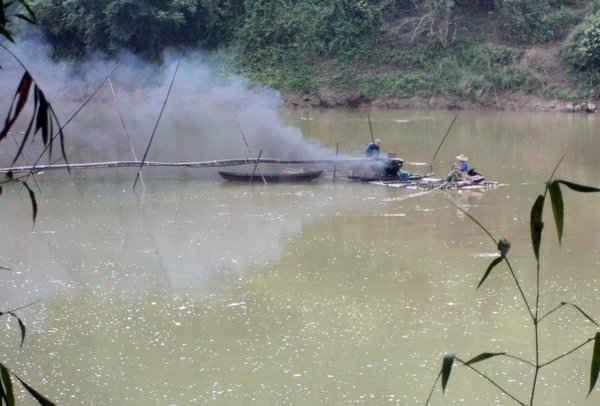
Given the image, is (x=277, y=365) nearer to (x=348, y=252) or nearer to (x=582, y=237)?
(x=348, y=252)

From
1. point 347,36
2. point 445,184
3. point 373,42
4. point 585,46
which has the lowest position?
point 445,184

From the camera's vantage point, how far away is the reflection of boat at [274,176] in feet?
47.5

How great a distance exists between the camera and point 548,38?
2648 cm

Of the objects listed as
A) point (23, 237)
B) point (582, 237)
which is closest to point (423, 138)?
point (582, 237)

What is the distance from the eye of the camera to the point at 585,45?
80.8 feet

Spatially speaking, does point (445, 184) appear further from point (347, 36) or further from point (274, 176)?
point (347, 36)

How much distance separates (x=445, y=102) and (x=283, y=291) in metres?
17.1

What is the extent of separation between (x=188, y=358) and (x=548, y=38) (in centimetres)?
2172

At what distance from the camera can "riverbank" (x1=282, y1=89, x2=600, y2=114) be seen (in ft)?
79.3

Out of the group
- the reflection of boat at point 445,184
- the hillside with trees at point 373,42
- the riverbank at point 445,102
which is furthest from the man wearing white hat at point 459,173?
the hillside with trees at point 373,42

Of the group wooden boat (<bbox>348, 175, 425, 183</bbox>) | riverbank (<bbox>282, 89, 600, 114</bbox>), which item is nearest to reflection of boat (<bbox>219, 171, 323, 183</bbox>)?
wooden boat (<bbox>348, 175, 425, 183</bbox>)

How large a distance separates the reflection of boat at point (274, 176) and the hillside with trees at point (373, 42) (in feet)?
36.5

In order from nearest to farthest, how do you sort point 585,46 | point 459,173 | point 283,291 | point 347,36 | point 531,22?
point 283,291 < point 459,173 < point 585,46 < point 531,22 < point 347,36

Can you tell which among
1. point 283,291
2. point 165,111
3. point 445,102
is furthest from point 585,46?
point 283,291
